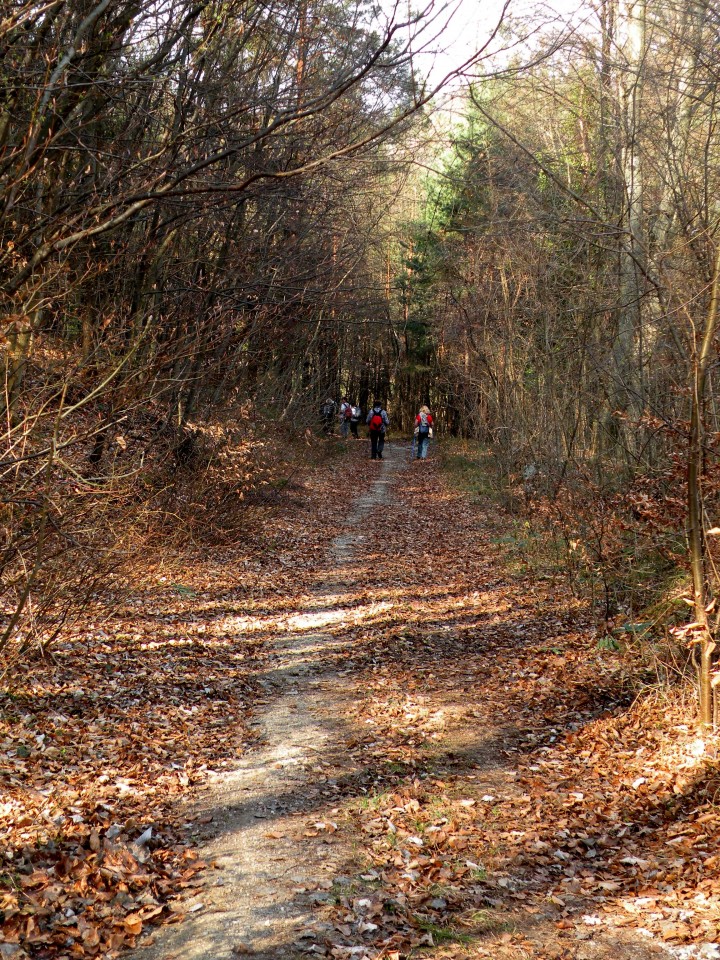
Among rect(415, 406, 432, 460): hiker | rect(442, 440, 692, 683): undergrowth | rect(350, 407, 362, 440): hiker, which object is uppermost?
rect(350, 407, 362, 440): hiker

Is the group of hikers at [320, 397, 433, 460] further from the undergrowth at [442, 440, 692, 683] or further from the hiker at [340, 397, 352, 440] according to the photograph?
the undergrowth at [442, 440, 692, 683]

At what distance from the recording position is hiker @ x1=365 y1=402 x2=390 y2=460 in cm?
2891

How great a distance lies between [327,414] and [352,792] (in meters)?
24.5

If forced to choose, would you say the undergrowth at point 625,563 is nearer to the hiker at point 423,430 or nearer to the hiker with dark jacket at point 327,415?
the hiker at point 423,430

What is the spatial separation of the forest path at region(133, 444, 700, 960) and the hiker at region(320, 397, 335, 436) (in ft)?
60.7

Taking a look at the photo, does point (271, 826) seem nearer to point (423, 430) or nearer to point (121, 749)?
point (121, 749)

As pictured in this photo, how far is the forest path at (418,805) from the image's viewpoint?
4.69 meters

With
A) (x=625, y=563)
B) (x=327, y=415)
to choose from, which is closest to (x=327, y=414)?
(x=327, y=415)

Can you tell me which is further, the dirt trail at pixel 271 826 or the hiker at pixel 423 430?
the hiker at pixel 423 430

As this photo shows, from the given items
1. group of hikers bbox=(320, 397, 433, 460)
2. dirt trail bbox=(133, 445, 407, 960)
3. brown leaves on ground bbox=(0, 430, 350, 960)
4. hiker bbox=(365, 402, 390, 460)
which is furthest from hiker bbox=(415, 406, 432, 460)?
dirt trail bbox=(133, 445, 407, 960)

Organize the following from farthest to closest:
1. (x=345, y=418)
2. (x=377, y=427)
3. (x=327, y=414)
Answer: (x=345, y=418) → (x=327, y=414) → (x=377, y=427)

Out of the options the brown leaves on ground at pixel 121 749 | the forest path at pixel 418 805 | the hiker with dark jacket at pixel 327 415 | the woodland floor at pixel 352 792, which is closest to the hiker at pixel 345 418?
the hiker with dark jacket at pixel 327 415

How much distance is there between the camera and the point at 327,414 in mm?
30438

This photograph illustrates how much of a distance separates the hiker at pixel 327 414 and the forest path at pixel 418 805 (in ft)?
60.7
